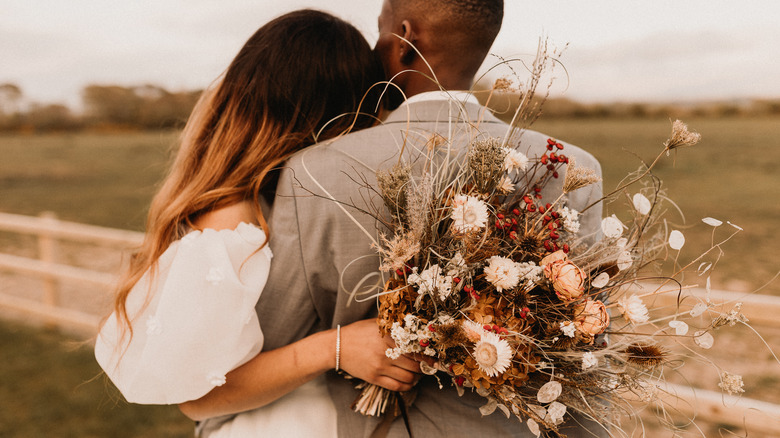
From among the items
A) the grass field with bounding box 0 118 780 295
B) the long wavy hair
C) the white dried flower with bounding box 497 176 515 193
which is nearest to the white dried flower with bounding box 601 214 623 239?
the white dried flower with bounding box 497 176 515 193

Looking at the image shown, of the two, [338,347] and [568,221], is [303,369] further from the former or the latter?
[568,221]

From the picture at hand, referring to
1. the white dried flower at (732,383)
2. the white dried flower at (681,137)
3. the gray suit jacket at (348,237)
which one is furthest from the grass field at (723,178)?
the gray suit jacket at (348,237)

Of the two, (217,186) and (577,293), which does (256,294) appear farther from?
(577,293)

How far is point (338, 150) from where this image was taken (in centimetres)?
143

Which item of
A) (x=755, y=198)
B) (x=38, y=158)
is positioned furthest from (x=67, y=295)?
(x=38, y=158)

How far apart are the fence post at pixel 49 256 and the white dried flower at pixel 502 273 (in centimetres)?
610

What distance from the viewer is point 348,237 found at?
140 centimetres

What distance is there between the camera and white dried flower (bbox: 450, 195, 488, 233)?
3.56 ft

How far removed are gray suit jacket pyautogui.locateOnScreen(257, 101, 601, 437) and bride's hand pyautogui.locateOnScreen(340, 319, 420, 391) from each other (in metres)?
0.09

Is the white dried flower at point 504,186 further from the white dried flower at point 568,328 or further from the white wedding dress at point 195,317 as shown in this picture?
the white wedding dress at point 195,317

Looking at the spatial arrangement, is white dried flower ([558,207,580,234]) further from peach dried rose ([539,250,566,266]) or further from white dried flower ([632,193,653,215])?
white dried flower ([632,193,653,215])

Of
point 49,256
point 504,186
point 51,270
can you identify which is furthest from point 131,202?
point 504,186

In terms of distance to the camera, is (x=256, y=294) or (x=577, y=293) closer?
(x=577, y=293)

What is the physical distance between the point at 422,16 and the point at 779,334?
29.8ft
